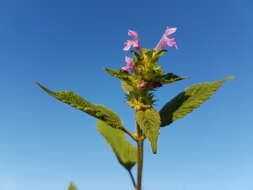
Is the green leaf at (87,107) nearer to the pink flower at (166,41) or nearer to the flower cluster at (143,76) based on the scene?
the flower cluster at (143,76)

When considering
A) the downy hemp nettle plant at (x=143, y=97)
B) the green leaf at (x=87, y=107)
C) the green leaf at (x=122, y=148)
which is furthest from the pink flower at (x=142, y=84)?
the green leaf at (x=122, y=148)

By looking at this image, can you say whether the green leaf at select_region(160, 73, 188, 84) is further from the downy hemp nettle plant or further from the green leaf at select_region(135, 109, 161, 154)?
the green leaf at select_region(135, 109, 161, 154)

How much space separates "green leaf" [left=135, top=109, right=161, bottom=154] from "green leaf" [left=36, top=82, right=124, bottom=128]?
0.17 meters

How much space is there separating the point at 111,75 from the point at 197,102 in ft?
1.69

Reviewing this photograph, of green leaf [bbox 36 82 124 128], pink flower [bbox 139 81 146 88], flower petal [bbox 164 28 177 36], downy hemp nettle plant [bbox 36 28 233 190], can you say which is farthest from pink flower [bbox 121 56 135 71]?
flower petal [bbox 164 28 177 36]

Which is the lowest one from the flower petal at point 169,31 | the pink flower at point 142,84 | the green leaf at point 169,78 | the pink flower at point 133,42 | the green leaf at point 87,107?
the green leaf at point 87,107

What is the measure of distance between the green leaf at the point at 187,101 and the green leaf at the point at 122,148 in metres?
0.45

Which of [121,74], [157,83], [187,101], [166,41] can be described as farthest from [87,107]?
[166,41]

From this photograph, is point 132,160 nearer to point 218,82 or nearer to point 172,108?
point 172,108

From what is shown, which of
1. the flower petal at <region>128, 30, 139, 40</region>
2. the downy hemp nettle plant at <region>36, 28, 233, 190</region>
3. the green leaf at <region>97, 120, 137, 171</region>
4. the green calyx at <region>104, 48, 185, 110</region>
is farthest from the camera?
the green leaf at <region>97, 120, 137, 171</region>

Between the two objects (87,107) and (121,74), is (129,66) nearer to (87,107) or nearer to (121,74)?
(121,74)

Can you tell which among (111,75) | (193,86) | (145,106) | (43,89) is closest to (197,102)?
(193,86)

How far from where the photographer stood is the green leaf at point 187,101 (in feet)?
6.03

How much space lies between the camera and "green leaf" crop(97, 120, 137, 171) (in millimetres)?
2211
